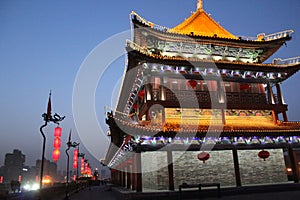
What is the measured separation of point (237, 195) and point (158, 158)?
5536mm

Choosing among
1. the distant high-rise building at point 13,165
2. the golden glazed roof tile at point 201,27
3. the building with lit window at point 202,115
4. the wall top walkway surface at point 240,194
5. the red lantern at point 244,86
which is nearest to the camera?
the wall top walkway surface at point 240,194

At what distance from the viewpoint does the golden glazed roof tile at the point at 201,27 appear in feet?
72.3

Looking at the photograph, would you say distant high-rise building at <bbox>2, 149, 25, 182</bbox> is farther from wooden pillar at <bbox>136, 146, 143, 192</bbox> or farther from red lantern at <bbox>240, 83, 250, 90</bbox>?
red lantern at <bbox>240, 83, 250, 90</bbox>

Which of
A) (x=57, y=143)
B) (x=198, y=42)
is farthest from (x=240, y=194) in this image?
(x=57, y=143)

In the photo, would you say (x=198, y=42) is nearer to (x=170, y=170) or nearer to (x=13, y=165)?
(x=170, y=170)

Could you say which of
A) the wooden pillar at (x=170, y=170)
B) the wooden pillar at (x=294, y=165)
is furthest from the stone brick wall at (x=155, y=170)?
the wooden pillar at (x=294, y=165)

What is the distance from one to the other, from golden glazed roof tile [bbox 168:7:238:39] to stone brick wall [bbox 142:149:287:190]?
A: 37.5 feet

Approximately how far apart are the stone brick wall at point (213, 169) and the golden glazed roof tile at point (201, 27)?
1142 centimetres

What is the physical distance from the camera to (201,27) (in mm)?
22922

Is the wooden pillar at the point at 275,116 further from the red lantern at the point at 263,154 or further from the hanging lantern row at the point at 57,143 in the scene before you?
the hanging lantern row at the point at 57,143

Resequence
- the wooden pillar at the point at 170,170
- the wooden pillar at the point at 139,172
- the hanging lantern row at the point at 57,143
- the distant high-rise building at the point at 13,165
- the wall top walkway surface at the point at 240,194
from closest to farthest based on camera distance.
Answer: the wall top walkway surface at the point at 240,194, the wooden pillar at the point at 139,172, the wooden pillar at the point at 170,170, the hanging lantern row at the point at 57,143, the distant high-rise building at the point at 13,165

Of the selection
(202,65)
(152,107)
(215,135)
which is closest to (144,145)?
(152,107)

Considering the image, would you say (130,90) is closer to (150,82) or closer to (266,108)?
(150,82)

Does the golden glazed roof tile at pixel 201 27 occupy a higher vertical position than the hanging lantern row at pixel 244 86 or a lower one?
higher
